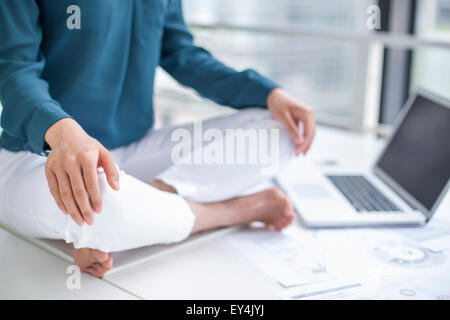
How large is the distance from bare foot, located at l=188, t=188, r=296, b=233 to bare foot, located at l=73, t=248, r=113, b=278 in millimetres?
244

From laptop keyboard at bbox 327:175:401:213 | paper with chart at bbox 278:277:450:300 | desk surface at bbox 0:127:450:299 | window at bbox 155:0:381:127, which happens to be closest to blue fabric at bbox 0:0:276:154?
desk surface at bbox 0:127:450:299

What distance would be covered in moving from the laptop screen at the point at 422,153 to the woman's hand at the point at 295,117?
29 cm

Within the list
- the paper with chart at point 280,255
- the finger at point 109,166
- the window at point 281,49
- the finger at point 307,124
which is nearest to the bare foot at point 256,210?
the paper with chart at point 280,255

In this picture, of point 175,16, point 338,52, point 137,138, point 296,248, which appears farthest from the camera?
point 338,52

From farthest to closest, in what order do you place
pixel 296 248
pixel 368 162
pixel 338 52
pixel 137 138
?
Answer: pixel 338 52 → pixel 368 162 → pixel 137 138 → pixel 296 248

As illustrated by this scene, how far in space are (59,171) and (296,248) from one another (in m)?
0.52

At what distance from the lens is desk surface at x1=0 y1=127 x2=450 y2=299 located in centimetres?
93

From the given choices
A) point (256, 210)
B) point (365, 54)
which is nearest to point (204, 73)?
point (256, 210)

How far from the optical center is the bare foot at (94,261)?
956 millimetres

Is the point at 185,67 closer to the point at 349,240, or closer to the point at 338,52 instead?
the point at 349,240

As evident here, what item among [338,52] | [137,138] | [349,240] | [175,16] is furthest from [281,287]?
[338,52]

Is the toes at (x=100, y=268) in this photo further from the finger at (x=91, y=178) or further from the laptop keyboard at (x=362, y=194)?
the laptop keyboard at (x=362, y=194)

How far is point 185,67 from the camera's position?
53.4 inches
